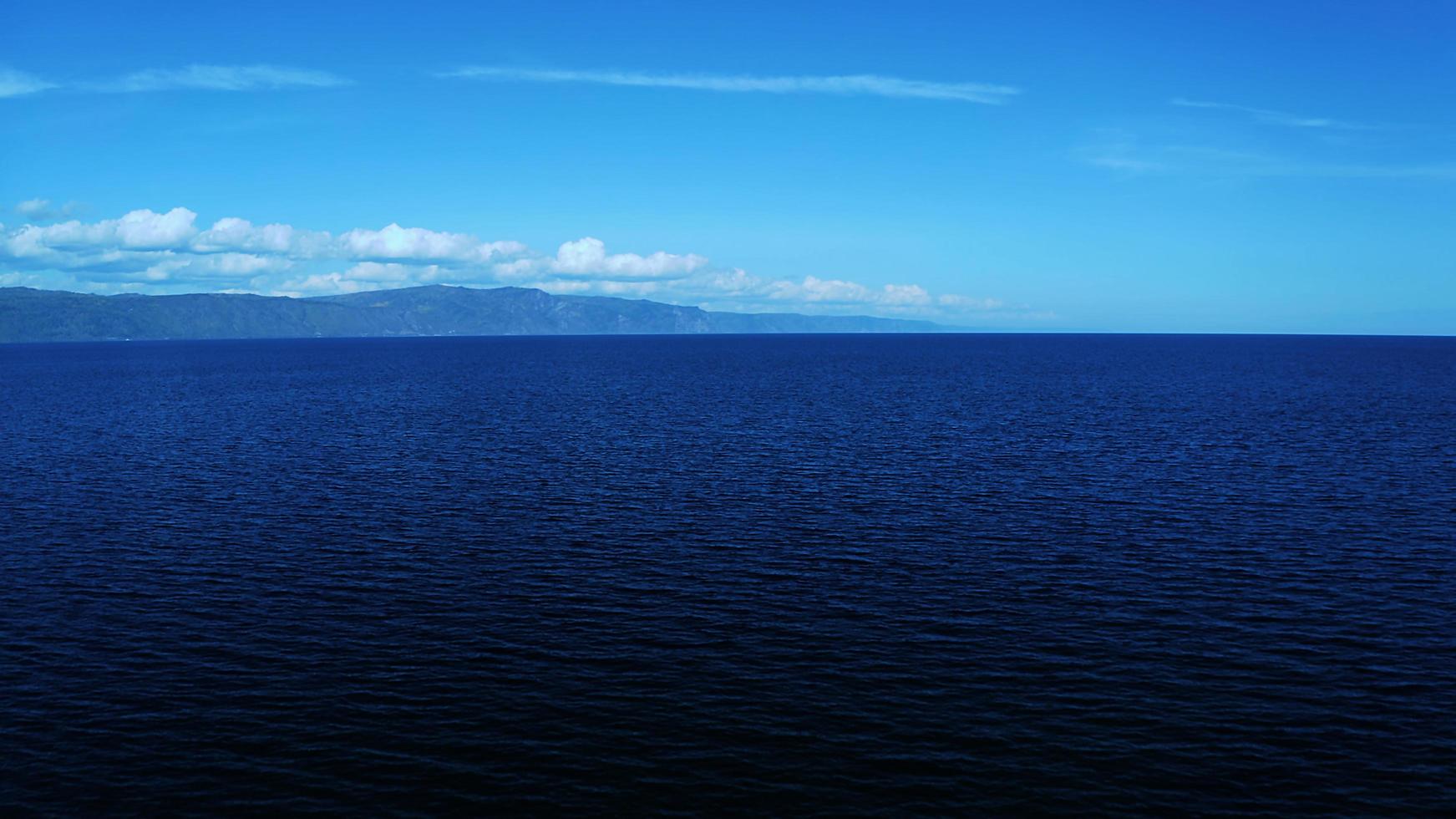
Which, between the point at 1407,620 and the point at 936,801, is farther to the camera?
the point at 1407,620

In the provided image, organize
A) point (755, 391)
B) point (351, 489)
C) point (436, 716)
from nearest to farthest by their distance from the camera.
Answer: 1. point (436, 716)
2. point (351, 489)
3. point (755, 391)

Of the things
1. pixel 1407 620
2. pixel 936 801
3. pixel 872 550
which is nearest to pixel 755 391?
pixel 872 550

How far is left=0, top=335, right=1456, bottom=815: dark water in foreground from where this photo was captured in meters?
35.5

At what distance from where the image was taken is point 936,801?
34125 mm

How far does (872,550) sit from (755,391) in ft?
418

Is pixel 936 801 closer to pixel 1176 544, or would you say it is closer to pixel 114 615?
pixel 1176 544

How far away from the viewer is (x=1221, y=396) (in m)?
177

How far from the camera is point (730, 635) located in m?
48.6

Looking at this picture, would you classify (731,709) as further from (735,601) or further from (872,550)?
(872,550)

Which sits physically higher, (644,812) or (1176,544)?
(1176,544)

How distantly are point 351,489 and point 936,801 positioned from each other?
6421 cm

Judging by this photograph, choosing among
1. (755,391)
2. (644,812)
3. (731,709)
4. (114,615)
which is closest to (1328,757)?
(731,709)

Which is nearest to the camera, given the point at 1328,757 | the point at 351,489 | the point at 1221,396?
the point at 1328,757

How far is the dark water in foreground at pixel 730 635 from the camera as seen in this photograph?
3550cm
